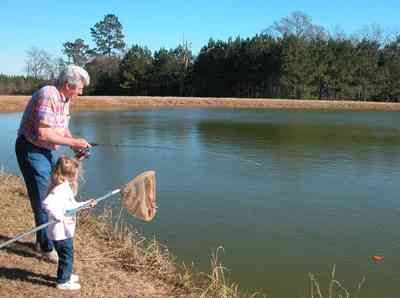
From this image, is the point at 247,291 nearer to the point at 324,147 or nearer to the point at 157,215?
the point at 157,215

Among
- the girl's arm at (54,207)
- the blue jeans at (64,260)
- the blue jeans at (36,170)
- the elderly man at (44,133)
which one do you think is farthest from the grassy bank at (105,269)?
the girl's arm at (54,207)

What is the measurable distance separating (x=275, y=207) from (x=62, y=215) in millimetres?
4484

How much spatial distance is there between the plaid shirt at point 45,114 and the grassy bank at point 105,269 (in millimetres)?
1016

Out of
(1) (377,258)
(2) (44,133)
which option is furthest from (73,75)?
(1) (377,258)

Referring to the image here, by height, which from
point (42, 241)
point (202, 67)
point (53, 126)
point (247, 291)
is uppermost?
point (202, 67)

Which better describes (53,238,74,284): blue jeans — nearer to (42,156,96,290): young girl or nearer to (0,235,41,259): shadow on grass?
(42,156,96,290): young girl

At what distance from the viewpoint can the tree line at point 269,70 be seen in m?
52.5

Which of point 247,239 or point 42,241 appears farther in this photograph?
point 247,239

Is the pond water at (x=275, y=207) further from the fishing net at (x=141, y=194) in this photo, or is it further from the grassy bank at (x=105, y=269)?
the fishing net at (x=141, y=194)

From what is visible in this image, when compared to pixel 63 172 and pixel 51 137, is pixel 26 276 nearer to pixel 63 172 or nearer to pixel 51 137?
pixel 63 172

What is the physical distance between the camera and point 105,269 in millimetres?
4320

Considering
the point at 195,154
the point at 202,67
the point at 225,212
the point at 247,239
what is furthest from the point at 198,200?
the point at 202,67

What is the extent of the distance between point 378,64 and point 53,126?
56385 millimetres

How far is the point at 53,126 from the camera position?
12.8ft
